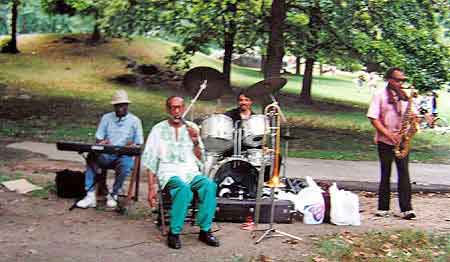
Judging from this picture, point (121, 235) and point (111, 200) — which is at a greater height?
point (111, 200)

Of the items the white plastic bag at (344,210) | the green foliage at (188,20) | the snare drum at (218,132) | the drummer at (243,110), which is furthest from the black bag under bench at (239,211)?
the green foliage at (188,20)

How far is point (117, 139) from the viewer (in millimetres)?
7848

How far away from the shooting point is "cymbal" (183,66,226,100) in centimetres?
816

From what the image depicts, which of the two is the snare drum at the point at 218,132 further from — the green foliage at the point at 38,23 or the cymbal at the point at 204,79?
the green foliage at the point at 38,23

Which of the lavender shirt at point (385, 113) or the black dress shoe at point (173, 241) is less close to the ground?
the lavender shirt at point (385, 113)

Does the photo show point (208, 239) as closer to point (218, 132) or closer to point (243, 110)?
point (218, 132)

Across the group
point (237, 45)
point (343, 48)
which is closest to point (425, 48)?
point (343, 48)

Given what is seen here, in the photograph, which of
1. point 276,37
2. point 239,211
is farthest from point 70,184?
point 276,37

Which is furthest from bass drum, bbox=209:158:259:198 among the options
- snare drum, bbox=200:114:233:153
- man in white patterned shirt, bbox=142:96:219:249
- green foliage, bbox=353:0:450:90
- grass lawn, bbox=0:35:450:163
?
green foliage, bbox=353:0:450:90

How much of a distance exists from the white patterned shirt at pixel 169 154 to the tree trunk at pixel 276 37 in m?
7.14

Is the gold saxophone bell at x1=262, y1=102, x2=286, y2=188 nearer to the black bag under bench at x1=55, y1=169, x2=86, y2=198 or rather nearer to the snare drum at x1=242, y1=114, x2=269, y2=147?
the snare drum at x1=242, y1=114, x2=269, y2=147

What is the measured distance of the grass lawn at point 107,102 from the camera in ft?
50.6

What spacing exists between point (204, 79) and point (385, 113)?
215 centimetres

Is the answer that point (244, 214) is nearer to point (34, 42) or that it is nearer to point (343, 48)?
point (343, 48)
